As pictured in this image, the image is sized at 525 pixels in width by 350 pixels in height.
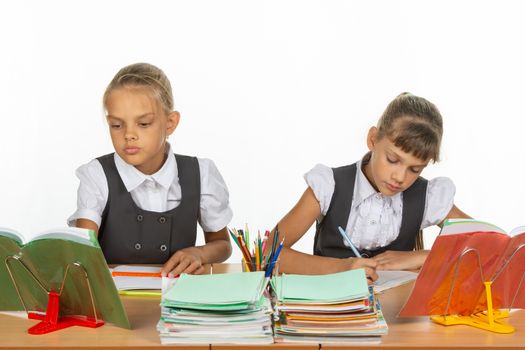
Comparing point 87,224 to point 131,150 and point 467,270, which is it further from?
point 467,270

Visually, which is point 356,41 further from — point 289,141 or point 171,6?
point 171,6

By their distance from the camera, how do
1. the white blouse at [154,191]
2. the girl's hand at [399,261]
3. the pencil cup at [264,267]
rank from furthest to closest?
the white blouse at [154,191] < the girl's hand at [399,261] < the pencil cup at [264,267]

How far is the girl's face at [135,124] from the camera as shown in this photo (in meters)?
2.28

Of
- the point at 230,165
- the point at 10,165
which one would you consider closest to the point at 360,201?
the point at 230,165

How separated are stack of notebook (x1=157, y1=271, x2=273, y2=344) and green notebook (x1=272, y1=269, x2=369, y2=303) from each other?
6 cm

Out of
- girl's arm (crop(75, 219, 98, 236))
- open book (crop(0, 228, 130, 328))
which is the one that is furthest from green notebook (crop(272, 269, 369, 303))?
girl's arm (crop(75, 219, 98, 236))

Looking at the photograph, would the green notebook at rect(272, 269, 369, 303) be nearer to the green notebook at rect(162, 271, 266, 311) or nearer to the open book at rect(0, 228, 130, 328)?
the green notebook at rect(162, 271, 266, 311)

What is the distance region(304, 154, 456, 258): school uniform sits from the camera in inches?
99.0

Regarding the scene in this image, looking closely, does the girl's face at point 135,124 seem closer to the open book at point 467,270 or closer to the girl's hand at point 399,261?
the girl's hand at point 399,261

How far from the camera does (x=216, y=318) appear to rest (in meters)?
1.59

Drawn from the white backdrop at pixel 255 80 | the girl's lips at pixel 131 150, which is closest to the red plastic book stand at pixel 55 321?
the girl's lips at pixel 131 150

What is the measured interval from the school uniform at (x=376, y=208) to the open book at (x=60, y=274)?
0.98m

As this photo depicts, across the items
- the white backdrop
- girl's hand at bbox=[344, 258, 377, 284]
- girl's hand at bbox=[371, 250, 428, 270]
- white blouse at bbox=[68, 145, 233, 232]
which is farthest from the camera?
the white backdrop

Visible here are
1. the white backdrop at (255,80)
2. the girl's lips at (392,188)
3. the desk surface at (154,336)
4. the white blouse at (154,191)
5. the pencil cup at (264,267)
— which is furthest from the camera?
the white backdrop at (255,80)
